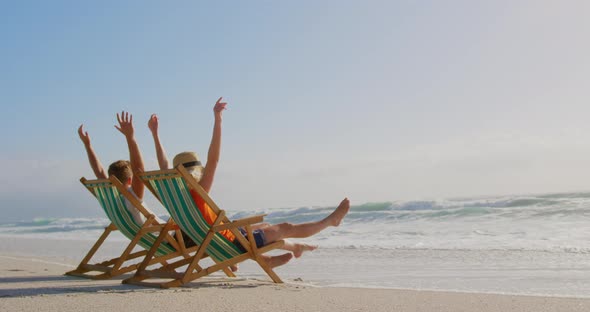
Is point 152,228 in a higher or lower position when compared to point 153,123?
lower

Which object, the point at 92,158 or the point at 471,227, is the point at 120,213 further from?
the point at 471,227

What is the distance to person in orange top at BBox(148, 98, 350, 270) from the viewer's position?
452cm

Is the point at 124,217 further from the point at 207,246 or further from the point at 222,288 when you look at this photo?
the point at 222,288

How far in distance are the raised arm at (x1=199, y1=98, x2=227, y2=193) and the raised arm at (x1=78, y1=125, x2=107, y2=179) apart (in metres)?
1.63

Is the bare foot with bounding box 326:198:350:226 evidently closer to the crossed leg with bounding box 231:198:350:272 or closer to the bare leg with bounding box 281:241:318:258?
the crossed leg with bounding box 231:198:350:272

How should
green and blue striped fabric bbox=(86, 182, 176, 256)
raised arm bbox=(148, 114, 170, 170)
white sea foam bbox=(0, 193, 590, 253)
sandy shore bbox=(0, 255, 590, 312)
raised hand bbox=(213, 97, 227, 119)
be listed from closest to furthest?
sandy shore bbox=(0, 255, 590, 312)
raised hand bbox=(213, 97, 227, 119)
raised arm bbox=(148, 114, 170, 170)
green and blue striped fabric bbox=(86, 182, 176, 256)
white sea foam bbox=(0, 193, 590, 253)

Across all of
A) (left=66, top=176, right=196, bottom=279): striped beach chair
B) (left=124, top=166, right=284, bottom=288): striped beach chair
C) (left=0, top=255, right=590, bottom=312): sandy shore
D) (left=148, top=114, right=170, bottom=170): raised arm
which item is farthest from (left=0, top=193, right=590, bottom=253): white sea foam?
(left=148, top=114, right=170, bottom=170): raised arm

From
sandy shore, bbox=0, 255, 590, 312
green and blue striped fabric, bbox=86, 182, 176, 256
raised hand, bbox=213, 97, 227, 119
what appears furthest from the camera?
green and blue striped fabric, bbox=86, 182, 176, 256

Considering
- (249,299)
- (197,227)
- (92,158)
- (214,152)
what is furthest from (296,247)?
(92,158)

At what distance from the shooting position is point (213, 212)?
188 inches

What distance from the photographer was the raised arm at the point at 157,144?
16.2ft

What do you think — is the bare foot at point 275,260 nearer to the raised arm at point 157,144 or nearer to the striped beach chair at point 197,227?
the striped beach chair at point 197,227

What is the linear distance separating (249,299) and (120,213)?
2.08 m

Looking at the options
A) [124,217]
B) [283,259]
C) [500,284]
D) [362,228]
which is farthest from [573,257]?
[362,228]
